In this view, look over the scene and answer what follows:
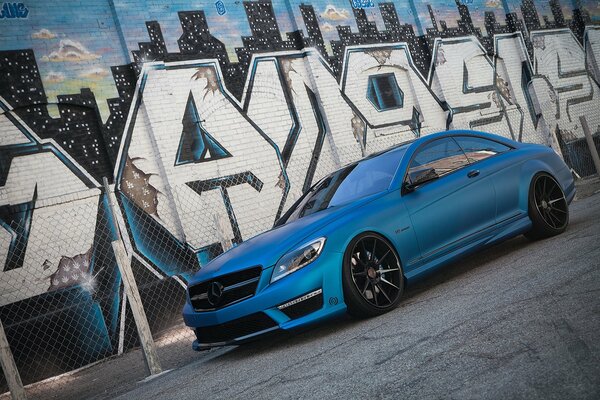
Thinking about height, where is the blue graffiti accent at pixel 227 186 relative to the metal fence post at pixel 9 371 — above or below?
above

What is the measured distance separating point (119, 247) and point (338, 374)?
327 cm

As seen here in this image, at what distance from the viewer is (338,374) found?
11.4 feet


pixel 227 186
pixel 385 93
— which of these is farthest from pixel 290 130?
pixel 385 93

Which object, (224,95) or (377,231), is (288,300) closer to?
(377,231)

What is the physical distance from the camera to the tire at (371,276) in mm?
4711

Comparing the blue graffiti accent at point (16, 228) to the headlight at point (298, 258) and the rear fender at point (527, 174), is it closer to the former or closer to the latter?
the headlight at point (298, 258)

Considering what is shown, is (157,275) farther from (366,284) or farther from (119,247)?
(366,284)

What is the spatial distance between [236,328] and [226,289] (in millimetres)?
328

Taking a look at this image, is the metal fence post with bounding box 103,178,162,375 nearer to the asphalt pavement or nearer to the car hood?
the asphalt pavement

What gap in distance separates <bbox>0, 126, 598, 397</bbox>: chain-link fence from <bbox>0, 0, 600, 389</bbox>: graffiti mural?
0.02 meters

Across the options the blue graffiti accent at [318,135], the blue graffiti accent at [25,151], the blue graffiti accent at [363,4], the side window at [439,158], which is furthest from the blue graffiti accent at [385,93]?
the side window at [439,158]

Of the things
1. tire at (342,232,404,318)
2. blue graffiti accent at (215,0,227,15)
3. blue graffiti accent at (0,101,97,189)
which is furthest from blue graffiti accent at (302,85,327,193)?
tire at (342,232,404,318)

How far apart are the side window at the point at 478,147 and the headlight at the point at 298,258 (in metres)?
2.29

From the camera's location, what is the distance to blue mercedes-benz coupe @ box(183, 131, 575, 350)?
464cm
